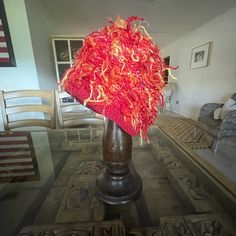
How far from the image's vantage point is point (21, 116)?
192cm

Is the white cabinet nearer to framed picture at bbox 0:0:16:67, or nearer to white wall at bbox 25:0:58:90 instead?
white wall at bbox 25:0:58:90

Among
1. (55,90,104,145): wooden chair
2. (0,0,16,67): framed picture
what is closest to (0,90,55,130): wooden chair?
(55,90,104,145): wooden chair

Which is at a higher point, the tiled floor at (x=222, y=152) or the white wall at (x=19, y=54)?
the white wall at (x=19, y=54)

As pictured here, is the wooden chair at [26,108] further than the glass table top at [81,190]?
Yes

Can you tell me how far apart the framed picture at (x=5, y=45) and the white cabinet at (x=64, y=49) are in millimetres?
797

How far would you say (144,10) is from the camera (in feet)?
8.04

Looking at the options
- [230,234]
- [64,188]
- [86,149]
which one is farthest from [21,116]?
[230,234]

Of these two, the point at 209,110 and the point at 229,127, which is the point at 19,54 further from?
the point at 209,110

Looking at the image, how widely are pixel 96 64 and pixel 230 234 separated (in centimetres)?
52

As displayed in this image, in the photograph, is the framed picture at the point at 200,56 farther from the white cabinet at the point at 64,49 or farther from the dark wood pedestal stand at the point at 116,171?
the dark wood pedestal stand at the point at 116,171

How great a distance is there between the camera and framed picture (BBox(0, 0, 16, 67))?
1.58 metres

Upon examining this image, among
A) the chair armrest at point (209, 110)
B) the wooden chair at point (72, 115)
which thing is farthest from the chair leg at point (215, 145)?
the wooden chair at point (72, 115)

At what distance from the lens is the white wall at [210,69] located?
2578 millimetres

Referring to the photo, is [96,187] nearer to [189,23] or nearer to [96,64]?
[96,64]
